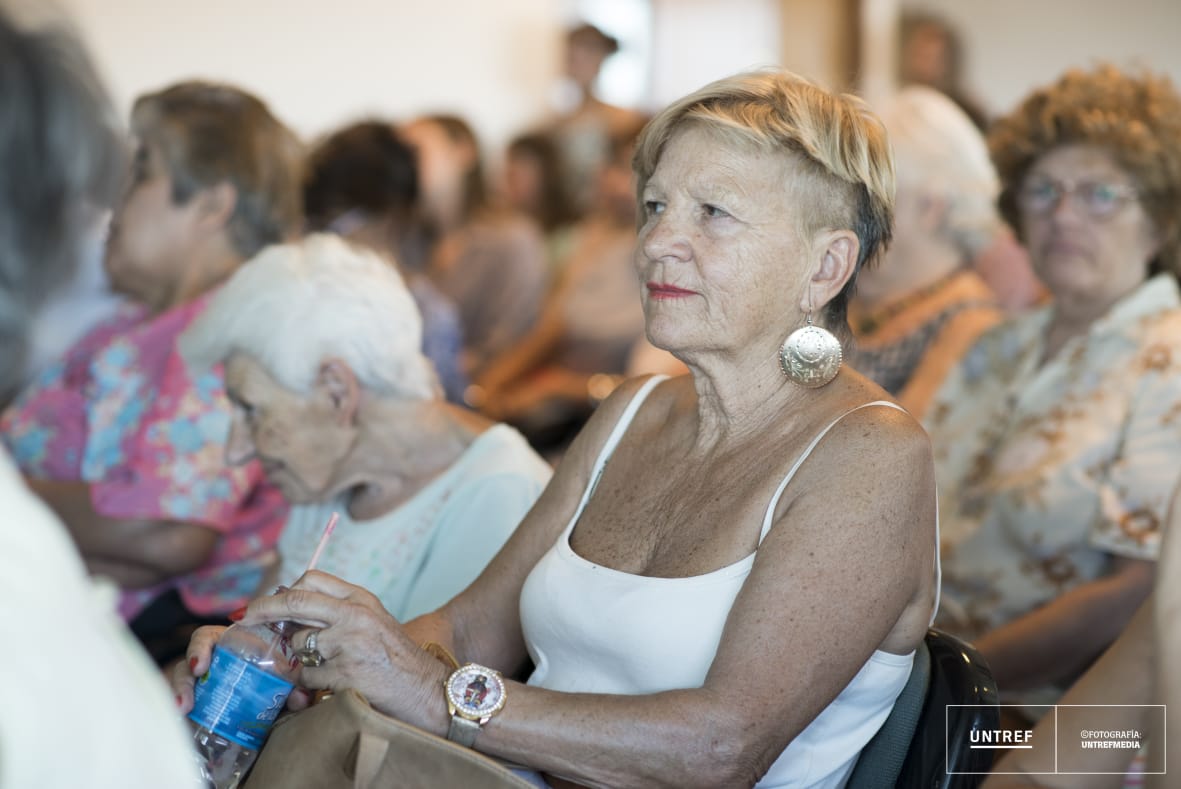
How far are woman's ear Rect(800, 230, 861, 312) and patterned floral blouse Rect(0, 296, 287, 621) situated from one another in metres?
1.28

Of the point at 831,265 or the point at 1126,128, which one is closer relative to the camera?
the point at 831,265

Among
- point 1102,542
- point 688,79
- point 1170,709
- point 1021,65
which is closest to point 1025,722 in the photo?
point 1102,542

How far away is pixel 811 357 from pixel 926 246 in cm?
180

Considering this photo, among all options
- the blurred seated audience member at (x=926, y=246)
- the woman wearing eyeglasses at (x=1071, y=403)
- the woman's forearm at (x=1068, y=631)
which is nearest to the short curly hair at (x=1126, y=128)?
the woman wearing eyeglasses at (x=1071, y=403)

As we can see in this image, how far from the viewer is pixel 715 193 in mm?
1652

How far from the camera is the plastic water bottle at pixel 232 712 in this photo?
1.45 meters

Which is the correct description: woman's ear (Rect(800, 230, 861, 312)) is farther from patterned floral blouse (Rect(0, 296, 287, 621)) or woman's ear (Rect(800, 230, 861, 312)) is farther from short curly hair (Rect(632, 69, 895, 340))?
patterned floral blouse (Rect(0, 296, 287, 621))

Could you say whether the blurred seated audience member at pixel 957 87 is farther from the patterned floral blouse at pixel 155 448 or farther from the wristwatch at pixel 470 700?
the wristwatch at pixel 470 700

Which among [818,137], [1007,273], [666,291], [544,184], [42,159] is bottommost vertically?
[544,184]

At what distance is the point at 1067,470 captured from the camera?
93.6 inches

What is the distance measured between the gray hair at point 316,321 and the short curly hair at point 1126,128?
1.42m

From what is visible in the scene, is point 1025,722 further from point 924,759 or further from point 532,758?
point 532,758

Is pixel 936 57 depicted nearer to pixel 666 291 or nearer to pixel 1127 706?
pixel 666 291

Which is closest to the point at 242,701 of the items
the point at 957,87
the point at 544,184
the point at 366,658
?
the point at 366,658
